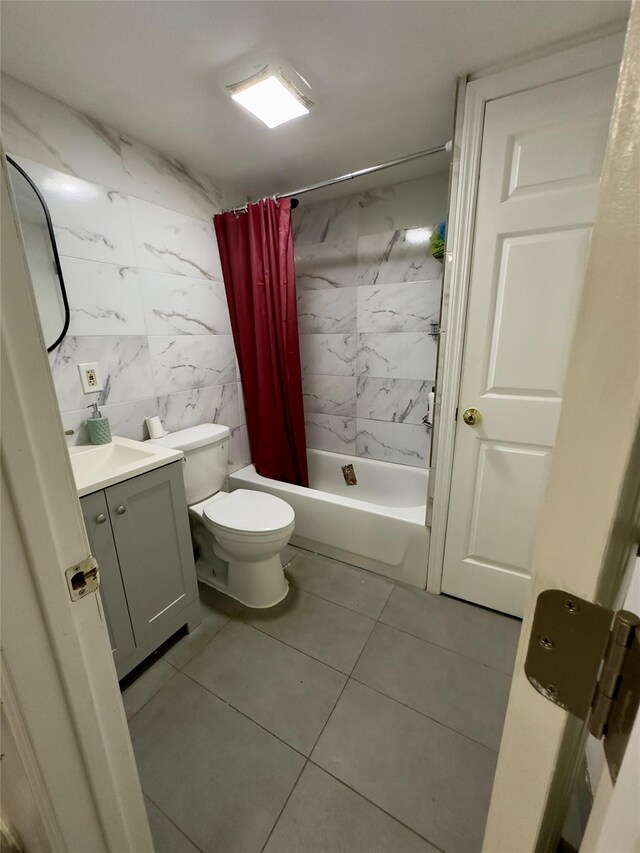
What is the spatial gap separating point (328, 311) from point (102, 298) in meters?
1.35

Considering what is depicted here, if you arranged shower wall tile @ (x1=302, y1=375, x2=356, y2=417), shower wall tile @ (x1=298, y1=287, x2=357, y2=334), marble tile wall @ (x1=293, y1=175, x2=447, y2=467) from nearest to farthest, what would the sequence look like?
marble tile wall @ (x1=293, y1=175, x2=447, y2=467) → shower wall tile @ (x1=298, y1=287, x2=357, y2=334) → shower wall tile @ (x1=302, y1=375, x2=356, y2=417)

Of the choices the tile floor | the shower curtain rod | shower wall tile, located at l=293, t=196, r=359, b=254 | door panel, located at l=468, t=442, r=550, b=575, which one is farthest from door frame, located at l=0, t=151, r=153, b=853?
shower wall tile, located at l=293, t=196, r=359, b=254

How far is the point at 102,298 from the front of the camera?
1.50m

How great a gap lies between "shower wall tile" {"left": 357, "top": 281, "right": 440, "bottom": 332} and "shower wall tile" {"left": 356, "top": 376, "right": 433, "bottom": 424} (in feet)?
1.11

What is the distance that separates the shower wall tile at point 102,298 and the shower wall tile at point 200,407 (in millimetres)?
388

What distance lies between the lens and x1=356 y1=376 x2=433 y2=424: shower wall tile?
2.20 meters

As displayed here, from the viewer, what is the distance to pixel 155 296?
1.70 metres

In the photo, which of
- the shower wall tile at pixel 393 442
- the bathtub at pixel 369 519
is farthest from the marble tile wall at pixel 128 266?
the shower wall tile at pixel 393 442

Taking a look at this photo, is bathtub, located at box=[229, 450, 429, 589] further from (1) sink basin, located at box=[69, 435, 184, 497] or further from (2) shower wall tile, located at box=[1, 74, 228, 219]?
(2) shower wall tile, located at box=[1, 74, 228, 219]

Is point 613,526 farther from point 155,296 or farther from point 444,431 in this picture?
point 155,296

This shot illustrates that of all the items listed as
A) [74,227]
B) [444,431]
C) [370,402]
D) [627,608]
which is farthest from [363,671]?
[74,227]

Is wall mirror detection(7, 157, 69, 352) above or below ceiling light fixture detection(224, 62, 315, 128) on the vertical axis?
below

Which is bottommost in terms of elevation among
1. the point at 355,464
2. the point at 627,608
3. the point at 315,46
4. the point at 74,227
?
the point at 355,464

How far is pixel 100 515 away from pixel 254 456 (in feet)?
4.06
